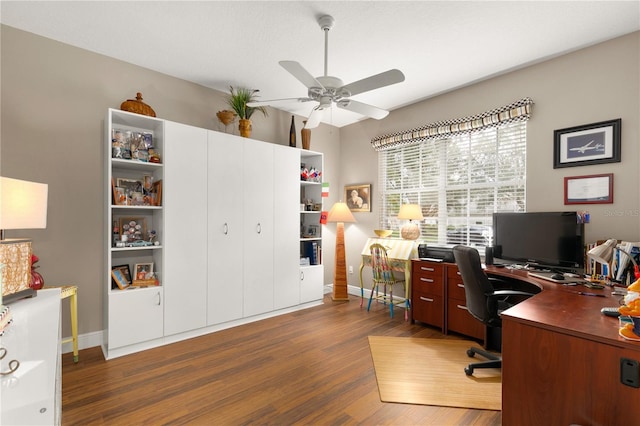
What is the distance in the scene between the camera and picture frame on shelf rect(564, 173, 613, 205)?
2.60 meters

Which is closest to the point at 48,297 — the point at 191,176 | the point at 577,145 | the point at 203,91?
the point at 191,176

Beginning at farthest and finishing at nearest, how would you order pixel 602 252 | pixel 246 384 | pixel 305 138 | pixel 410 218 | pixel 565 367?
pixel 305 138 < pixel 410 218 < pixel 246 384 < pixel 602 252 < pixel 565 367

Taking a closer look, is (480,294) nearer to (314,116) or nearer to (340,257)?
(314,116)

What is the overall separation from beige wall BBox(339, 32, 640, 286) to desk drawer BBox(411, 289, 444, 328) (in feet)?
4.48

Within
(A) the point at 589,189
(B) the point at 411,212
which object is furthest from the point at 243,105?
(A) the point at 589,189

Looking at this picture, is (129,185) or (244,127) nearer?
(129,185)

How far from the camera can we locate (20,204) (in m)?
1.51

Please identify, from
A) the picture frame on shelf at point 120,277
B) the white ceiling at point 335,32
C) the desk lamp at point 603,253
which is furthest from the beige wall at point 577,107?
the picture frame on shelf at point 120,277

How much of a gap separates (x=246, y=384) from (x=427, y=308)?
2.13 m

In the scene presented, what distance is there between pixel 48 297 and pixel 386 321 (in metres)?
3.18

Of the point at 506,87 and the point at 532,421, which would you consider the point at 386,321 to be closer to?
the point at 532,421

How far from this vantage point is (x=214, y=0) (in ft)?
7.18

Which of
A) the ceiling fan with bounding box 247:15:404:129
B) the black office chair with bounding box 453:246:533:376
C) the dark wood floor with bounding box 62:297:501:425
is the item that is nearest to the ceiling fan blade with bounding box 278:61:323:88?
the ceiling fan with bounding box 247:15:404:129

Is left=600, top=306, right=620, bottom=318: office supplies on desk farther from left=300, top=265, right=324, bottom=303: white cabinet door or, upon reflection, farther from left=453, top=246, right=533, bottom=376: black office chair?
left=300, top=265, right=324, bottom=303: white cabinet door
